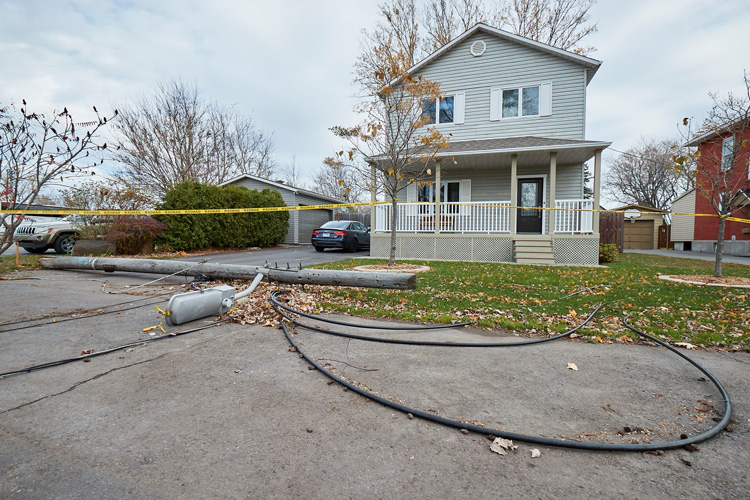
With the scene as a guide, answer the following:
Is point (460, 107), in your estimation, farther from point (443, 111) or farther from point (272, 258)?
point (272, 258)

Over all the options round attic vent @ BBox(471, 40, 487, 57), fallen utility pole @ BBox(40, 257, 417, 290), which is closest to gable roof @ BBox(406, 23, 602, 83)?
round attic vent @ BBox(471, 40, 487, 57)

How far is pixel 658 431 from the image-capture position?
6.76ft

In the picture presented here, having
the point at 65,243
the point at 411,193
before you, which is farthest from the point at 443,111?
the point at 65,243

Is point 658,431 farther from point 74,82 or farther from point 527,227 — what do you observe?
point 74,82

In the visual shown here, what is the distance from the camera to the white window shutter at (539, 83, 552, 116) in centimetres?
1317

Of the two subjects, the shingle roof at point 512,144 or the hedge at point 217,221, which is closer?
the shingle roof at point 512,144

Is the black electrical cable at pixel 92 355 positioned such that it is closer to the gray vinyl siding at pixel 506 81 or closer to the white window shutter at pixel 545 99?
the gray vinyl siding at pixel 506 81

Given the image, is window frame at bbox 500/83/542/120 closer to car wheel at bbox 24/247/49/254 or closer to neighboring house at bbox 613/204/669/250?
neighboring house at bbox 613/204/669/250

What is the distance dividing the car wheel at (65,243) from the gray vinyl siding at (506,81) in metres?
13.7

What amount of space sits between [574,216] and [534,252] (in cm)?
191

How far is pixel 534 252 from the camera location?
1108 centimetres

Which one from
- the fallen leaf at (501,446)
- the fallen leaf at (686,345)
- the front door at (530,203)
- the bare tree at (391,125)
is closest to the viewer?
the fallen leaf at (501,446)

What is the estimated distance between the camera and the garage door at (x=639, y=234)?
2348 cm

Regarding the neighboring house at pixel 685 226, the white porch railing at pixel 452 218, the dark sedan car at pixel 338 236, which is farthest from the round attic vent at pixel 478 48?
the neighboring house at pixel 685 226
